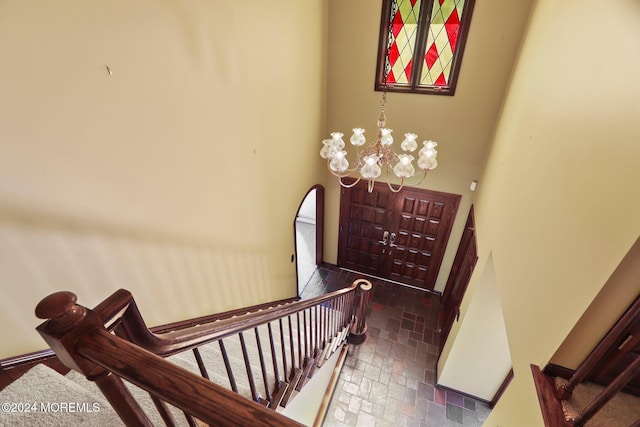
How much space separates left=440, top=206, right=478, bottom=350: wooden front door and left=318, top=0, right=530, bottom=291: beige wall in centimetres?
33

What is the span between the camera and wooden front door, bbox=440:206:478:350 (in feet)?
13.4

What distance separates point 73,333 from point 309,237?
660 centimetres

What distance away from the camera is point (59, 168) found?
1.42 meters

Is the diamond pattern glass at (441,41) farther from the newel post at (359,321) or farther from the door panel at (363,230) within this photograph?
the newel post at (359,321)

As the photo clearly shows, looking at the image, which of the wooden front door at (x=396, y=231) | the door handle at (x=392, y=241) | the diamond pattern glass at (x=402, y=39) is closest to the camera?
the diamond pattern glass at (x=402, y=39)

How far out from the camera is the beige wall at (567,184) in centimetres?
114

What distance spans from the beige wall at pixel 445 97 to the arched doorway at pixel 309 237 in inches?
53.0

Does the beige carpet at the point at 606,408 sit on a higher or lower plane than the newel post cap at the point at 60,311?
lower

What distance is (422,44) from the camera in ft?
13.0

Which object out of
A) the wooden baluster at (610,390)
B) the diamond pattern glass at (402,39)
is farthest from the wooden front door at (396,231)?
the wooden baluster at (610,390)

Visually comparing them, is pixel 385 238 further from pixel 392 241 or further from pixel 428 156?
pixel 428 156

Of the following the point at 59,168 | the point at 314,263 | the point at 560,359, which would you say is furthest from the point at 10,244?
the point at 314,263

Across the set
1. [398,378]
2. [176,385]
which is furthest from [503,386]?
[176,385]

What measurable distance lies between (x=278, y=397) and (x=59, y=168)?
6.06 ft
